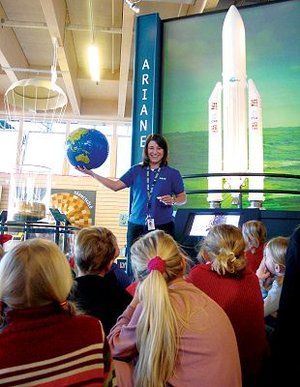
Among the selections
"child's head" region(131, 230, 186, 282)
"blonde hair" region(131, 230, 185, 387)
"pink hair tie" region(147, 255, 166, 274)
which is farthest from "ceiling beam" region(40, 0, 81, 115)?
"blonde hair" region(131, 230, 185, 387)

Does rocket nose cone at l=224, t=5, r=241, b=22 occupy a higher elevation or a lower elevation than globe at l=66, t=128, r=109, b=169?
higher

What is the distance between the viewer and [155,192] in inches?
131

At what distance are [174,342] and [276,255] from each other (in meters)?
1.35

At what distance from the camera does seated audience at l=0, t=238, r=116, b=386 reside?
106cm

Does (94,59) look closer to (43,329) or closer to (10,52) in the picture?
(10,52)

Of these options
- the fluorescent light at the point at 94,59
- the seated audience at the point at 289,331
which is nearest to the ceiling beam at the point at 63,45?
the fluorescent light at the point at 94,59

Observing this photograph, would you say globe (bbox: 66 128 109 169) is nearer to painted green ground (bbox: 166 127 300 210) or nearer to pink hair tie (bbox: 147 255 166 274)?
pink hair tie (bbox: 147 255 166 274)

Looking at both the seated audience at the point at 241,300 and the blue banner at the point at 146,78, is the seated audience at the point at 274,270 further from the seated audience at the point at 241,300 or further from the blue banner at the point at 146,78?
the blue banner at the point at 146,78

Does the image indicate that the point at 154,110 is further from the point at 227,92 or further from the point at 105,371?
the point at 105,371

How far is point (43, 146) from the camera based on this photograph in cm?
1281

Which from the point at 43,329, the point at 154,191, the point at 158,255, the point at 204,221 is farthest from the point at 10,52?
the point at 43,329

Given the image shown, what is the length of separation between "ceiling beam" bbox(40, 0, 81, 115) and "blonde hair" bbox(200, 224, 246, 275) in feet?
22.6

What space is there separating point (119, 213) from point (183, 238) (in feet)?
28.2

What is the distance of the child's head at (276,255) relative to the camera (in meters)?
2.53
